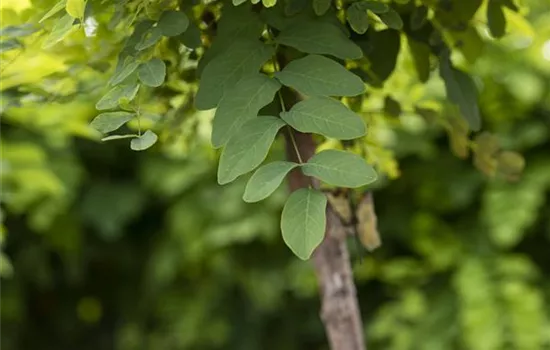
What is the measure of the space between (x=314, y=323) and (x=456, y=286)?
0.50 meters

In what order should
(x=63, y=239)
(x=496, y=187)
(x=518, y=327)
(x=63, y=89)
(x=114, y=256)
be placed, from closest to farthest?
(x=63, y=89), (x=518, y=327), (x=496, y=187), (x=63, y=239), (x=114, y=256)

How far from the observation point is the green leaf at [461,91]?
69cm

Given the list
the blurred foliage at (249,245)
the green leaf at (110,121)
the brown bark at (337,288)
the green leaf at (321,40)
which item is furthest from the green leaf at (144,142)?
the blurred foliage at (249,245)

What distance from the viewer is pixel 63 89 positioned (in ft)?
2.43

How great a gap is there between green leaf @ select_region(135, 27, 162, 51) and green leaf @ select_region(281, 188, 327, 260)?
0.14 m

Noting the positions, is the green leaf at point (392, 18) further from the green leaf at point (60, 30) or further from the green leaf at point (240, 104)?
the green leaf at point (60, 30)

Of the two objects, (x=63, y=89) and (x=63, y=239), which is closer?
(x=63, y=89)

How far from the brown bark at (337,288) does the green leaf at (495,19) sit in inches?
8.2

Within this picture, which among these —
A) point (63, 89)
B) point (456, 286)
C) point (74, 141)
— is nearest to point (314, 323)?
point (456, 286)

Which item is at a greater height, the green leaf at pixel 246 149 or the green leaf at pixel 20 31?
the green leaf at pixel 20 31

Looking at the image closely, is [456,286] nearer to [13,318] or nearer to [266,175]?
[13,318]

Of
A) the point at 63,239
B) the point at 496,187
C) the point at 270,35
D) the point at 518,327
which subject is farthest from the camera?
the point at 63,239

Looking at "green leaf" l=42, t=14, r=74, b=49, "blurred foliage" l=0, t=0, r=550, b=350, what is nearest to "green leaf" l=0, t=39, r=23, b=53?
"green leaf" l=42, t=14, r=74, b=49

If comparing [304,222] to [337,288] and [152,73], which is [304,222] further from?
[337,288]
